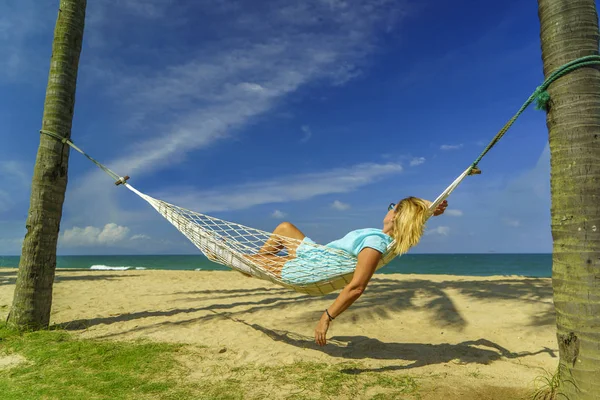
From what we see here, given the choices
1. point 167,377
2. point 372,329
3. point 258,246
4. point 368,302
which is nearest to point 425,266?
point 368,302

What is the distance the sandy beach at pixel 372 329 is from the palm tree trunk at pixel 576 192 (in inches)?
28.4

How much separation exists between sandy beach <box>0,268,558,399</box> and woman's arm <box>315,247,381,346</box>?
0.40 metres

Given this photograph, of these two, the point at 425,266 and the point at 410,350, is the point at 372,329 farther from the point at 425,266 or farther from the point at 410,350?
the point at 425,266

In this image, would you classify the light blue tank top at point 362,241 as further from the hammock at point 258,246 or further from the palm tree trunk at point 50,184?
the palm tree trunk at point 50,184

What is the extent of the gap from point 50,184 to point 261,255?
2007mm

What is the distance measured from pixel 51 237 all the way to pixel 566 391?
3.80 m

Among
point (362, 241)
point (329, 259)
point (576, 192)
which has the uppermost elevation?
point (576, 192)

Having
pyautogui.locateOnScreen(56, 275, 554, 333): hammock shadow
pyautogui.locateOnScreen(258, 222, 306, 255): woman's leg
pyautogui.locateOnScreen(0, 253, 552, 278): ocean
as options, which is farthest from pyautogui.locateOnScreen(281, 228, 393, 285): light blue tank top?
pyautogui.locateOnScreen(0, 253, 552, 278): ocean

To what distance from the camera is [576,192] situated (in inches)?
63.7

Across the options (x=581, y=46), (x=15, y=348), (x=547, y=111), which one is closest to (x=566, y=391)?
(x=547, y=111)

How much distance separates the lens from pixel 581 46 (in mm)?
→ 1684

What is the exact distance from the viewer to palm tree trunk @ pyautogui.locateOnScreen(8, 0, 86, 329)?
11.1 ft

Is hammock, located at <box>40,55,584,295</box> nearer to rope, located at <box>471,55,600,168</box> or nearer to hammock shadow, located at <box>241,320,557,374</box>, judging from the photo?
rope, located at <box>471,55,600,168</box>

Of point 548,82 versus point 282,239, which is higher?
point 548,82
